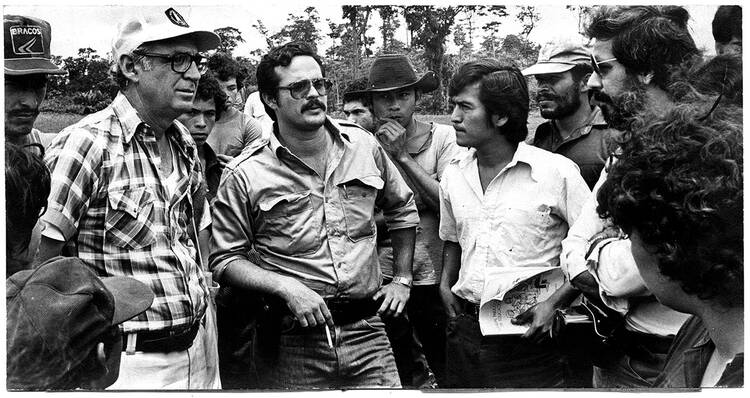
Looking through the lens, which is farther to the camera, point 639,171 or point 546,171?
point 546,171

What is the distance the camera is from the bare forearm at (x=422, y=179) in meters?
4.60

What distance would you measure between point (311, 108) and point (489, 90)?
35.9 inches

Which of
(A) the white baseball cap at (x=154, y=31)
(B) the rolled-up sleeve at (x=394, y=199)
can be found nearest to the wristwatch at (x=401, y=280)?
(B) the rolled-up sleeve at (x=394, y=199)

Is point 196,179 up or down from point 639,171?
down

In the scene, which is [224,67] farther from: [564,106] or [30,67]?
[564,106]

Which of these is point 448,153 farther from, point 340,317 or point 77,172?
point 77,172

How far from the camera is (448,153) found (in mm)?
4652

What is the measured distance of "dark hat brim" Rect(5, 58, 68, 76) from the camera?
447 centimetres

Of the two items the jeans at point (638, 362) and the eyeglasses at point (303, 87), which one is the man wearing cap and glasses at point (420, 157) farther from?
the jeans at point (638, 362)

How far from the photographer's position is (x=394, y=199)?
14.8 feet

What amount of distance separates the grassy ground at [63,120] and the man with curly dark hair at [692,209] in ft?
6.10

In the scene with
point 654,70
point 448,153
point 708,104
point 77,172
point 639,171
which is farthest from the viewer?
point 448,153
